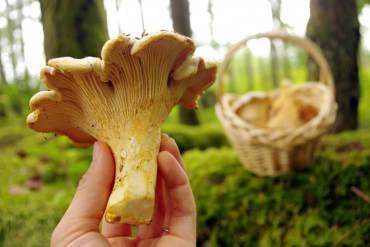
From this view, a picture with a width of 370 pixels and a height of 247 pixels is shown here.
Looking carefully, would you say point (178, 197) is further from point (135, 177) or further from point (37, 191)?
point (37, 191)

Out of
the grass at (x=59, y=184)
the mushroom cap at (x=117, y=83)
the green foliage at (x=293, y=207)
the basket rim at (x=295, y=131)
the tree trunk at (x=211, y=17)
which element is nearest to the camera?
the mushroom cap at (x=117, y=83)

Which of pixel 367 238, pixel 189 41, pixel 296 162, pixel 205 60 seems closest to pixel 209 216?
pixel 296 162

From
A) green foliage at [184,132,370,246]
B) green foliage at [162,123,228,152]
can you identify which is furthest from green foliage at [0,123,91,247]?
green foliage at [162,123,228,152]

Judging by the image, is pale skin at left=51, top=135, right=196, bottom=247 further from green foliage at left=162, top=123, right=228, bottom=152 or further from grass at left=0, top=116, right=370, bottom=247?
green foliage at left=162, top=123, right=228, bottom=152

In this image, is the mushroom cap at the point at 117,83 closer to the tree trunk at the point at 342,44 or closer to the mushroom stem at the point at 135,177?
the mushroom stem at the point at 135,177

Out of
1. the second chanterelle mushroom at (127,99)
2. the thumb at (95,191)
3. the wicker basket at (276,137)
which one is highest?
the second chanterelle mushroom at (127,99)

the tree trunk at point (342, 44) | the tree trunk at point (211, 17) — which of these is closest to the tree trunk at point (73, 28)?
the tree trunk at point (342, 44)

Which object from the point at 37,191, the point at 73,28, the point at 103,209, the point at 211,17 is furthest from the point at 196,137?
the point at 211,17
